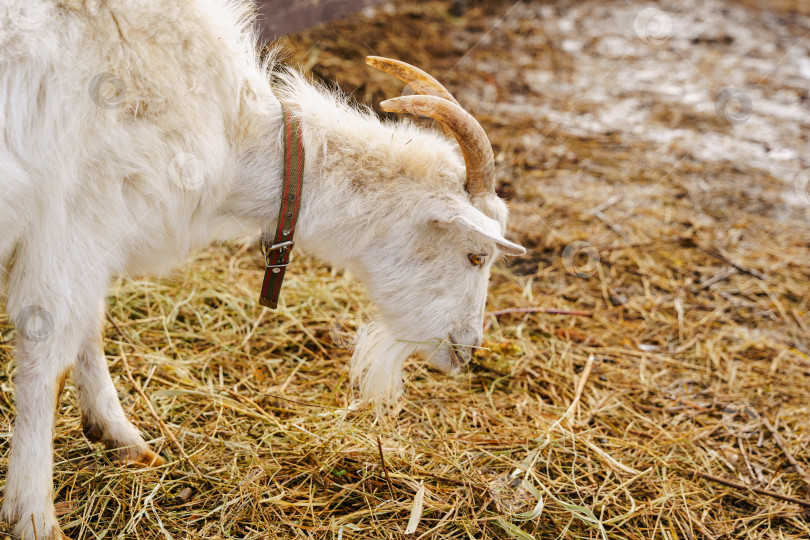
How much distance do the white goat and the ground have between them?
0.32 metres

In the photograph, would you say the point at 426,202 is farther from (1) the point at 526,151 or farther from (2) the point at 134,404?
(1) the point at 526,151

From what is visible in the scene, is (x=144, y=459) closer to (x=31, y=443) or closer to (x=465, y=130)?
(x=31, y=443)

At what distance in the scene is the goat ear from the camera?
245 centimetres

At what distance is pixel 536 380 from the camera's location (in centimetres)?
356

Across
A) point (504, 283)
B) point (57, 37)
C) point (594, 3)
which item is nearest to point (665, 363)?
point (504, 283)

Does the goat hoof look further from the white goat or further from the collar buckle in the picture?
the collar buckle

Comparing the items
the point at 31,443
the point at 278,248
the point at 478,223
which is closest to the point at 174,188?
the point at 278,248

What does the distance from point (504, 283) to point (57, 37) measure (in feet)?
9.64

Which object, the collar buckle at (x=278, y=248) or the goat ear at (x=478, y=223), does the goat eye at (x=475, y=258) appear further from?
the collar buckle at (x=278, y=248)

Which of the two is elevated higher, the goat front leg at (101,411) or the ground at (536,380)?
the goat front leg at (101,411)

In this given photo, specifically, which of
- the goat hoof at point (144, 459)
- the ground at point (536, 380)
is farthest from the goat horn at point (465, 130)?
the goat hoof at point (144, 459)

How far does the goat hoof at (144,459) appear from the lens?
2.73 meters

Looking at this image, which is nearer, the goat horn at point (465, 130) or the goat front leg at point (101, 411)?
the goat horn at point (465, 130)

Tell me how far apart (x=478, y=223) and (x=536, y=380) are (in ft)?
4.32
